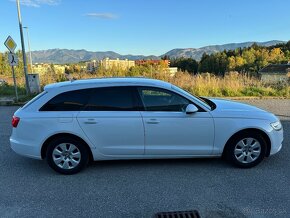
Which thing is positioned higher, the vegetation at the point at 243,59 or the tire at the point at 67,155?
the vegetation at the point at 243,59

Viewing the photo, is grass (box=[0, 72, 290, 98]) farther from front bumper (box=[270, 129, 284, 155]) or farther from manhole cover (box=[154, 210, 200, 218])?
manhole cover (box=[154, 210, 200, 218])

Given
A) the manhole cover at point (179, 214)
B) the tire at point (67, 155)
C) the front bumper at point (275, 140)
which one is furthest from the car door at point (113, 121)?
the front bumper at point (275, 140)

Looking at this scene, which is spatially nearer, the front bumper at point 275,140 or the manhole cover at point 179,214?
the manhole cover at point 179,214

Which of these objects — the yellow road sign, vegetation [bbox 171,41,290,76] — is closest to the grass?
the yellow road sign

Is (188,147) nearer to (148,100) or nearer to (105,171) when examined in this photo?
(148,100)

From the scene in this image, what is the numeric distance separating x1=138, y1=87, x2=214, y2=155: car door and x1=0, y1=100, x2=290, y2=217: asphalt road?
1.34 ft

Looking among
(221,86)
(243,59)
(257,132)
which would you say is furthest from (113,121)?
(243,59)

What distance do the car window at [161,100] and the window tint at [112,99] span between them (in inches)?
7.9

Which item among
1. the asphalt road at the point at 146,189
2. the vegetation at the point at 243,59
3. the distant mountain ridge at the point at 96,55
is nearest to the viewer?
the asphalt road at the point at 146,189

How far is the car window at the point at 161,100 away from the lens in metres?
4.64

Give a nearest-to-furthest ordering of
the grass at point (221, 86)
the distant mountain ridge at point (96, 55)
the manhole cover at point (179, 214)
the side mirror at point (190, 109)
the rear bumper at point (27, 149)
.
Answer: the manhole cover at point (179, 214), the side mirror at point (190, 109), the rear bumper at point (27, 149), the grass at point (221, 86), the distant mountain ridge at point (96, 55)

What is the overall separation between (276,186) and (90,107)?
10.3 feet

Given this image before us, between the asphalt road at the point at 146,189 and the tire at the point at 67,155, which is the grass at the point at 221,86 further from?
the tire at the point at 67,155

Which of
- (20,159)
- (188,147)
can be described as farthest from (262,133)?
(20,159)
